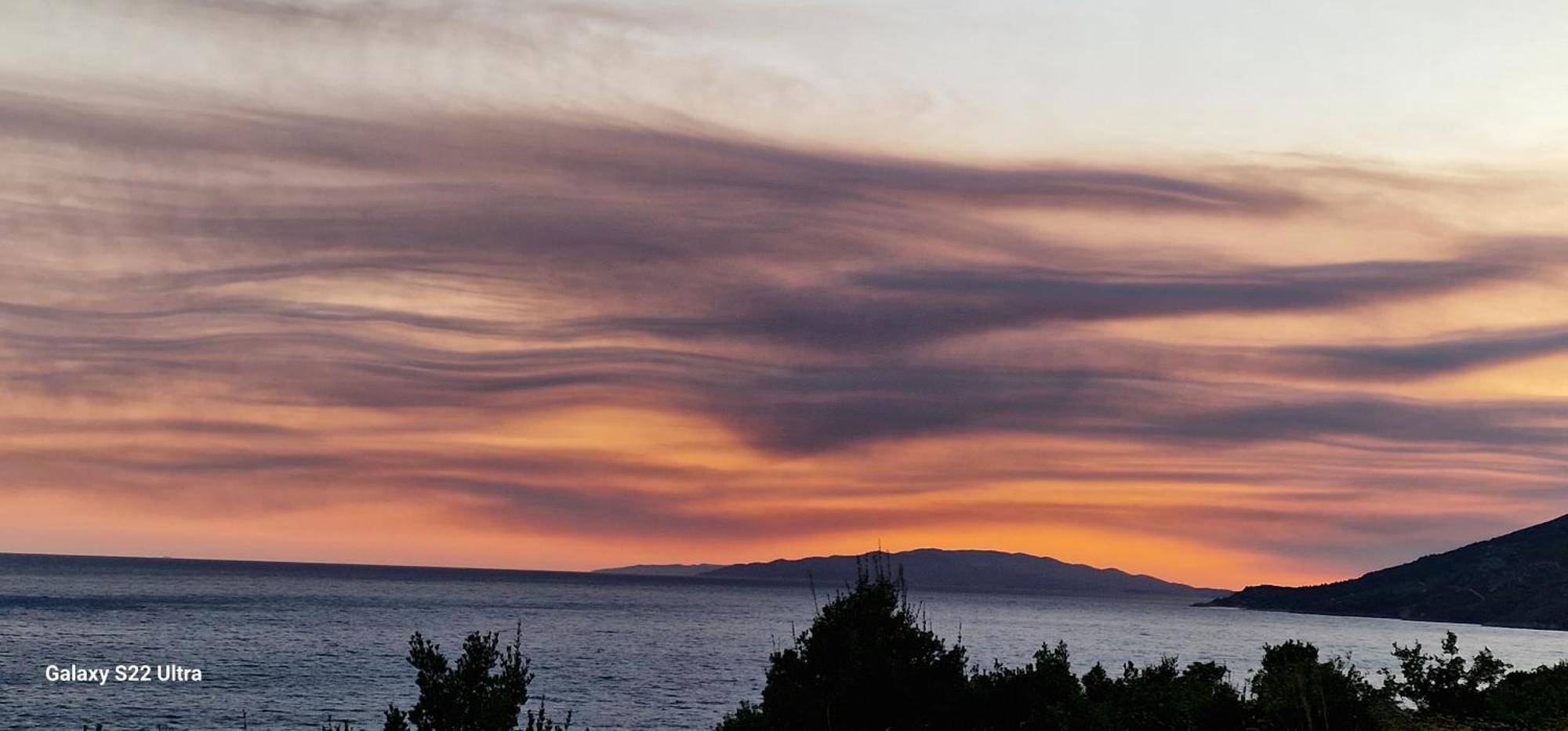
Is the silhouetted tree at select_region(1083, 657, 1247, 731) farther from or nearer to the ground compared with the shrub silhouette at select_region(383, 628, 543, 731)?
nearer to the ground

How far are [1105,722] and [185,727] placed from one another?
238 ft

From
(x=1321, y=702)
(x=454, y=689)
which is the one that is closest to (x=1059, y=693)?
(x=1321, y=702)

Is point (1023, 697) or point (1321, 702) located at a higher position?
point (1321, 702)

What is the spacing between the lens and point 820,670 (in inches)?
1629

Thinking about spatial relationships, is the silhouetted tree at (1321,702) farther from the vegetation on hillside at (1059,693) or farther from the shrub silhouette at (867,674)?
the shrub silhouette at (867,674)

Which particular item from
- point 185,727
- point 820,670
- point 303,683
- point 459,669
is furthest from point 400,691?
point 459,669

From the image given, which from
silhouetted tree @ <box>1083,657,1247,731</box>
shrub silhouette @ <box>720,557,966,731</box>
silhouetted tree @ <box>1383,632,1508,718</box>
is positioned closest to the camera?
silhouetted tree @ <box>1083,657,1247,731</box>

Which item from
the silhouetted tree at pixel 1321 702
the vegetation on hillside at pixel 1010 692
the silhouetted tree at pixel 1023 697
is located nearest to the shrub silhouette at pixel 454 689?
the vegetation on hillside at pixel 1010 692

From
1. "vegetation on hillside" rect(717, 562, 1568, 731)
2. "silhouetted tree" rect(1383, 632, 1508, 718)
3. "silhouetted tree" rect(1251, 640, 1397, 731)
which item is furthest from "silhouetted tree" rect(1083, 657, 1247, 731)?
"silhouetted tree" rect(1383, 632, 1508, 718)

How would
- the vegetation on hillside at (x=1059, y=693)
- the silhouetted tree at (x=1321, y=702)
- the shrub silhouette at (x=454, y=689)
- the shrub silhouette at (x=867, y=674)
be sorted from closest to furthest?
the shrub silhouette at (x=454, y=689) < the silhouetted tree at (x=1321, y=702) < the vegetation on hillside at (x=1059, y=693) < the shrub silhouette at (x=867, y=674)

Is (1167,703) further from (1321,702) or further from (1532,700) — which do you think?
(1532,700)

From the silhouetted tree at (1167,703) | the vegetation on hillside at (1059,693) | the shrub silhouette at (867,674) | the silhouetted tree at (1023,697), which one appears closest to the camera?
the vegetation on hillside at (1059,693)

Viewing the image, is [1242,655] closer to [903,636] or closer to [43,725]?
[43,725]

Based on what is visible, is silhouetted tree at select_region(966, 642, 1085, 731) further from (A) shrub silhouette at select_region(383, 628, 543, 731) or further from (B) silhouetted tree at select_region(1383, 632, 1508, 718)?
(A) shrub silhouette at select_region(383, 628, 543, 731)
